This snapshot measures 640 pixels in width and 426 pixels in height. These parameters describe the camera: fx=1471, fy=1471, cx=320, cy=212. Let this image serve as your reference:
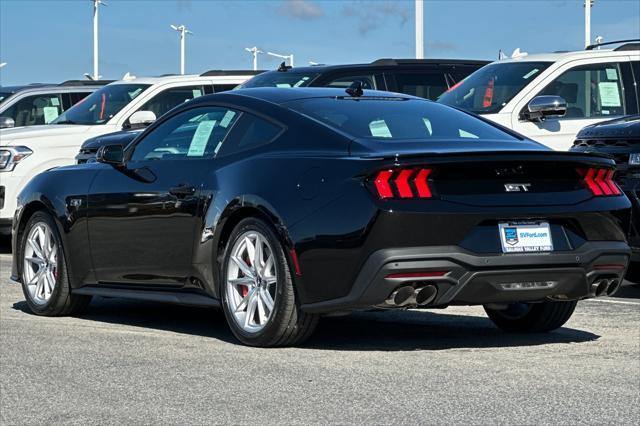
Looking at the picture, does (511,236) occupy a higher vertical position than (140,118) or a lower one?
A: lower

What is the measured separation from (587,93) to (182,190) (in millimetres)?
6748

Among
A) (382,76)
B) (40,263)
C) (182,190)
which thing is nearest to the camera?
(182,190)

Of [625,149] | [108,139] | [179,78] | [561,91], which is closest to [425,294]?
[625,149]

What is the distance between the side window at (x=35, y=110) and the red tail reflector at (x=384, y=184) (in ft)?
44.2

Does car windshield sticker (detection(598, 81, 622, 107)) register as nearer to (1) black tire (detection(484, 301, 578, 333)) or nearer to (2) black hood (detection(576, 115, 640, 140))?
(2) black hood (detection(576, 115, 640, 140))

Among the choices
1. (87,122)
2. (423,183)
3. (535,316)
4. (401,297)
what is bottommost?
(535,316)

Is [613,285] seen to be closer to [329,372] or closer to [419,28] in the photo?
[329,372]

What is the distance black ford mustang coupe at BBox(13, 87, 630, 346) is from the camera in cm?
747

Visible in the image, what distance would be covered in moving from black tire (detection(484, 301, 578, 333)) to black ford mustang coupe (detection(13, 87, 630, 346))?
0.01 m

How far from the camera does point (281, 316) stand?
7.86 m

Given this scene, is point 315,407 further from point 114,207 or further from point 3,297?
point 3,297

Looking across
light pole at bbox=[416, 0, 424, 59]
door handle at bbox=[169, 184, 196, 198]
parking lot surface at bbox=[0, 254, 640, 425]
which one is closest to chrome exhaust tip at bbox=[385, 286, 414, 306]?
parking lot surface at bbox=[0, 254, 640, 425]

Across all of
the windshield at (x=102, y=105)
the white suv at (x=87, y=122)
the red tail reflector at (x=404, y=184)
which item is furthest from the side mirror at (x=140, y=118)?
the red tail reflector at (x=404, y=184)

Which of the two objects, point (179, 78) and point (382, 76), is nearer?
point (382, 76)
